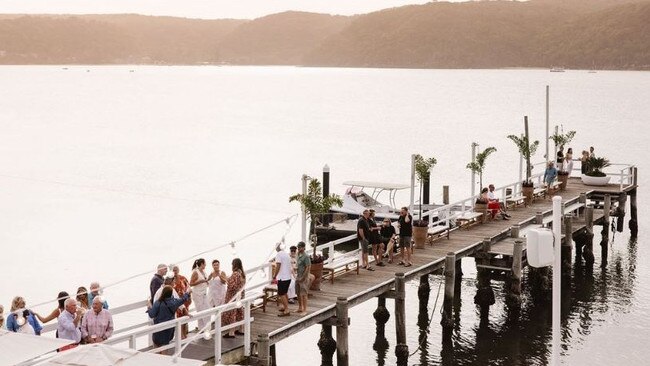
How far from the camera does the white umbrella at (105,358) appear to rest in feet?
40.1

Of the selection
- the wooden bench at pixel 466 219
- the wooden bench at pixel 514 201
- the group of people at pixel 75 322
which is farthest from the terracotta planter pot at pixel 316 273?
the wooden bench at pixel 514 201

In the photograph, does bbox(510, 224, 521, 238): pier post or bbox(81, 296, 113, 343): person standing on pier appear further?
bbox(510, 224, 521, 238): pier post

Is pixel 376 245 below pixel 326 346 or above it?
above

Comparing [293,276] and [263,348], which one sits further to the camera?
[293,276]

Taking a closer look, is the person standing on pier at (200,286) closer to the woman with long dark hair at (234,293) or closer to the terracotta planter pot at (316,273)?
the woman with long dark hair at (234,293)

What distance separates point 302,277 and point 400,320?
4.72 meters

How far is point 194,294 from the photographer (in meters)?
18.5

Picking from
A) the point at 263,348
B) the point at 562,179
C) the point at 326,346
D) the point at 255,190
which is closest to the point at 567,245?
the point at 562,179

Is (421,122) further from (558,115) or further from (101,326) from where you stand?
(101,326)

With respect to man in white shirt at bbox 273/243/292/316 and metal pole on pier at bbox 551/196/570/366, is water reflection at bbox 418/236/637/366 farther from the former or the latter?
metal pole on pier at bbox 551/196/570/366

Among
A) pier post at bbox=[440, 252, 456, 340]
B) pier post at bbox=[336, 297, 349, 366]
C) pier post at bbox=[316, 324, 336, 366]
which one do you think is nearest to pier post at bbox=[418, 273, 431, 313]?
pier post at bbox=[440, 252, 456, 340]

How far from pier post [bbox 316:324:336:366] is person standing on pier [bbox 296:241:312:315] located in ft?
19.7

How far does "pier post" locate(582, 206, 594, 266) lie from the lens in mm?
35031

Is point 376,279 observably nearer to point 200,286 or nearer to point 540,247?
point 200,286
